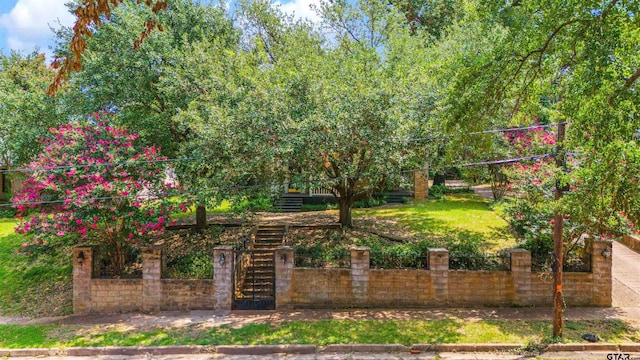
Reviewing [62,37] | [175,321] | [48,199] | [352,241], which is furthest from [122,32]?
[352,241]

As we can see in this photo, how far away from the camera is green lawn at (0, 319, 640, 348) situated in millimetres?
9539

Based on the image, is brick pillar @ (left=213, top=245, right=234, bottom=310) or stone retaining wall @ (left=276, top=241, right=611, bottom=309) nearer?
stone retaining wall @ (left=276, top=241, right=611, bottom=309)

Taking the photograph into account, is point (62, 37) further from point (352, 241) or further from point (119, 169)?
point (352, 241)

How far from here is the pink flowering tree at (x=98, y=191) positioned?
11250mm

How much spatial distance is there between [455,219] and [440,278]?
6785 millimetres

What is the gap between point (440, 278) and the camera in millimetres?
11328

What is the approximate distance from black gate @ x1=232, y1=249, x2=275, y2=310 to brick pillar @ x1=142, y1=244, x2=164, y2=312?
205 cm

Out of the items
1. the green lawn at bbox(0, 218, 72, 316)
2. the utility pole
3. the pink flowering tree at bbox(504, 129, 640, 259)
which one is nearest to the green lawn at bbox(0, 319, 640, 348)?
the utility pole

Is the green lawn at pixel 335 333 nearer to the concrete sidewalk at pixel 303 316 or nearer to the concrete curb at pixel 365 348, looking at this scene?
the concrete curb at pixel 365 348

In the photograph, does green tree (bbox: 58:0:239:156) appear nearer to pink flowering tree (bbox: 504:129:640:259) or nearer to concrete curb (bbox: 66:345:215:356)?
concrete curb (bbox: 66:345:215:356)

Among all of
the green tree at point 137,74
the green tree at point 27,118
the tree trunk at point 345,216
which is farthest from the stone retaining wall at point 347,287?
the green tree at point 27,118

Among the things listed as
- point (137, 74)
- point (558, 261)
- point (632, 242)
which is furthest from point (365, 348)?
point (632, 242)

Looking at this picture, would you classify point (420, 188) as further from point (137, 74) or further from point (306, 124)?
point (137, 74)

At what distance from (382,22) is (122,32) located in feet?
33.6
